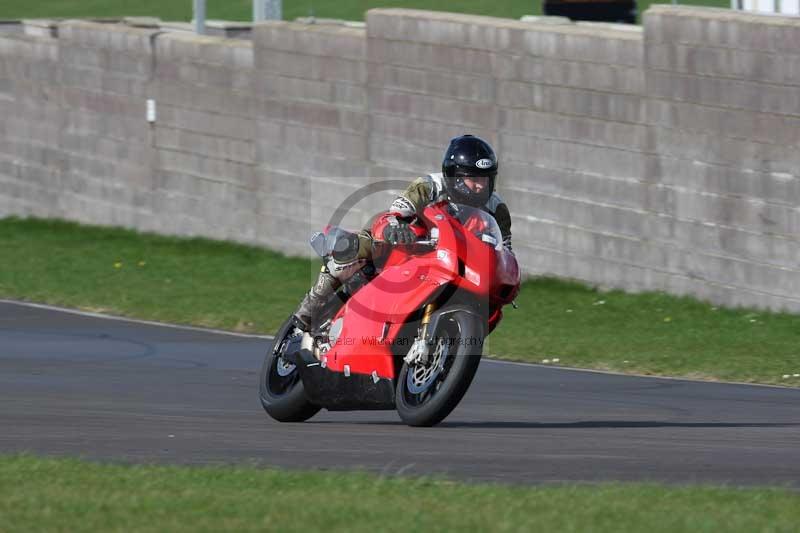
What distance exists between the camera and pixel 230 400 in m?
12.0

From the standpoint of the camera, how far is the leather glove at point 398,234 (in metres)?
9.42

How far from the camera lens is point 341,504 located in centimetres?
682

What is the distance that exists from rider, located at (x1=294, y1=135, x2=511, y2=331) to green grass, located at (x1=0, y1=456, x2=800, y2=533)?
2.21 m

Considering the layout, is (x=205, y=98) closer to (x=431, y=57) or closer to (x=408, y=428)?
(x=431, y=57)

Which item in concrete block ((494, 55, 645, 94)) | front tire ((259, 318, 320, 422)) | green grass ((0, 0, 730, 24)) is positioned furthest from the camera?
green grass ((0, 0, 730, 24))

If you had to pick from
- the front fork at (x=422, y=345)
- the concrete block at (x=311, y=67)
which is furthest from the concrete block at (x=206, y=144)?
the front fork at (x=422, y=345)

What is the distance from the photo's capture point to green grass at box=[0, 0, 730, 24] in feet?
168

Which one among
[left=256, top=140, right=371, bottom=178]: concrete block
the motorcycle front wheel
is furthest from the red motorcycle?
[left=256, top=140, right=371, bottom=178]: concrete block

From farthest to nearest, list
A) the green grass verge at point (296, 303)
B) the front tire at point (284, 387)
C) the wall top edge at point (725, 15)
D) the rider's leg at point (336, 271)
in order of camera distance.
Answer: the wall top edge at point (725, 15)
the green grass verge at point (296, 303)
the front tire at point (284, 387)
the rider's leg at point (336, 271)

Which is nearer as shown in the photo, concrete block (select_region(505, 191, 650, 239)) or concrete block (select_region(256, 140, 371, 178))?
concrete block (select_region(505, 191, 650, 239))

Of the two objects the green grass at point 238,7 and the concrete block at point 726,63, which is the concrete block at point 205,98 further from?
the green grass at point 238,7

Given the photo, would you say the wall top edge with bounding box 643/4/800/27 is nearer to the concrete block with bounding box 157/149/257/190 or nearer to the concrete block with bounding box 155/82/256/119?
the concrete block with bounding box 155/82/256/119

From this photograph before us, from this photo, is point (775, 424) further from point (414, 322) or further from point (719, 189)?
point (719, 189)

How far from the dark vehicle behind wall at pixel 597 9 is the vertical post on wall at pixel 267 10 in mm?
11935
